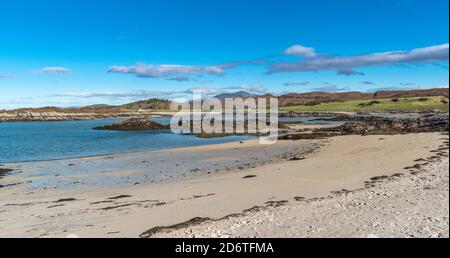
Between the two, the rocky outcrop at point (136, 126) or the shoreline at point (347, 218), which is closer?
the shoreline at point (347, 218)

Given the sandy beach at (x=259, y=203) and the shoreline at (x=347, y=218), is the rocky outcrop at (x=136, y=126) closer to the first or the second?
the sandy beach at (x=259, y=203)

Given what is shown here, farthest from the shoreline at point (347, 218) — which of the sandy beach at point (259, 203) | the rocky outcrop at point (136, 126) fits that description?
the rocky outcrop at point (136, 126)

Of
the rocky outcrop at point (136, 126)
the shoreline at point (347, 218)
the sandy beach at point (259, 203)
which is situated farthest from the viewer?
the rocky outcrop at point (136, 126)

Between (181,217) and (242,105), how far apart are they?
137862 millimetres

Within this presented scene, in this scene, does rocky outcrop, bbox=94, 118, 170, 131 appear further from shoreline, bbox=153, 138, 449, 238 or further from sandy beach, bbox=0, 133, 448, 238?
shoreline, bbox=153, 138, 449, 238

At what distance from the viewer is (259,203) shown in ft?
35.9

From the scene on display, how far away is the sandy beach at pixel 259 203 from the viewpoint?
7930 mm

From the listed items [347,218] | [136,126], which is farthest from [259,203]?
[136,126]
